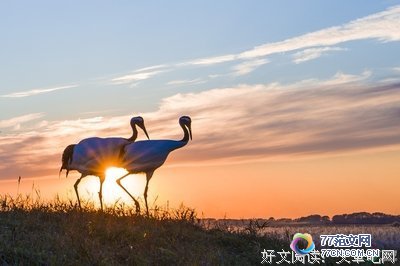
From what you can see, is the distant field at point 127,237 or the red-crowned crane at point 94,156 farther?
the red-crowned crane at point 94,156

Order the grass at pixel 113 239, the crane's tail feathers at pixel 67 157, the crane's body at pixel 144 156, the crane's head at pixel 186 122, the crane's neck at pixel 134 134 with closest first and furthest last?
the grass at pixel 113 239
the crane's body at pixel 144 156
the crane's tail feathers at pixel 67 157
the crane's neck at pixel 134 134
the crane's head at pixel 186 122

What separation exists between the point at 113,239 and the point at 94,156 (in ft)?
18.3

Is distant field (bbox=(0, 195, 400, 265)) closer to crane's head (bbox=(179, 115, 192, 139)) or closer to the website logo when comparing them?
the website logo

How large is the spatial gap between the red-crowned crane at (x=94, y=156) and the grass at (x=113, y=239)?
2.58 meters

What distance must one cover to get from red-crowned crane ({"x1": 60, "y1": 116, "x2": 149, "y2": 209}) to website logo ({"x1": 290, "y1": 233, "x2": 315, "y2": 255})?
5558 millimetres

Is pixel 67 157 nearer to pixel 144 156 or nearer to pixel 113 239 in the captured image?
pixel 144 156

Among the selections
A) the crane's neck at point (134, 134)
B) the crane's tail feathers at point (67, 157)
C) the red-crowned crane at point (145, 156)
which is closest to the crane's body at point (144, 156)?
the red-crowned crane at point (145, 156)

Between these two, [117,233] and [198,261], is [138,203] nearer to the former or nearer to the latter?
[117,233]

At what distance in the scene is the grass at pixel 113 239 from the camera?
43.9 ft

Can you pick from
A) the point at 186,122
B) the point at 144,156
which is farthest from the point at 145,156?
the point at 186,122

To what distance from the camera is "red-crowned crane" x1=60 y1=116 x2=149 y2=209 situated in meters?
20.5

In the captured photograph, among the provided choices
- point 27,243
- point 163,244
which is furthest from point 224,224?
point 27,243

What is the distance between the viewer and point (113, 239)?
1524 cm

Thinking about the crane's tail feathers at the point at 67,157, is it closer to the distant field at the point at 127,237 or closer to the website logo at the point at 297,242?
the distant field at the point at 127,237
